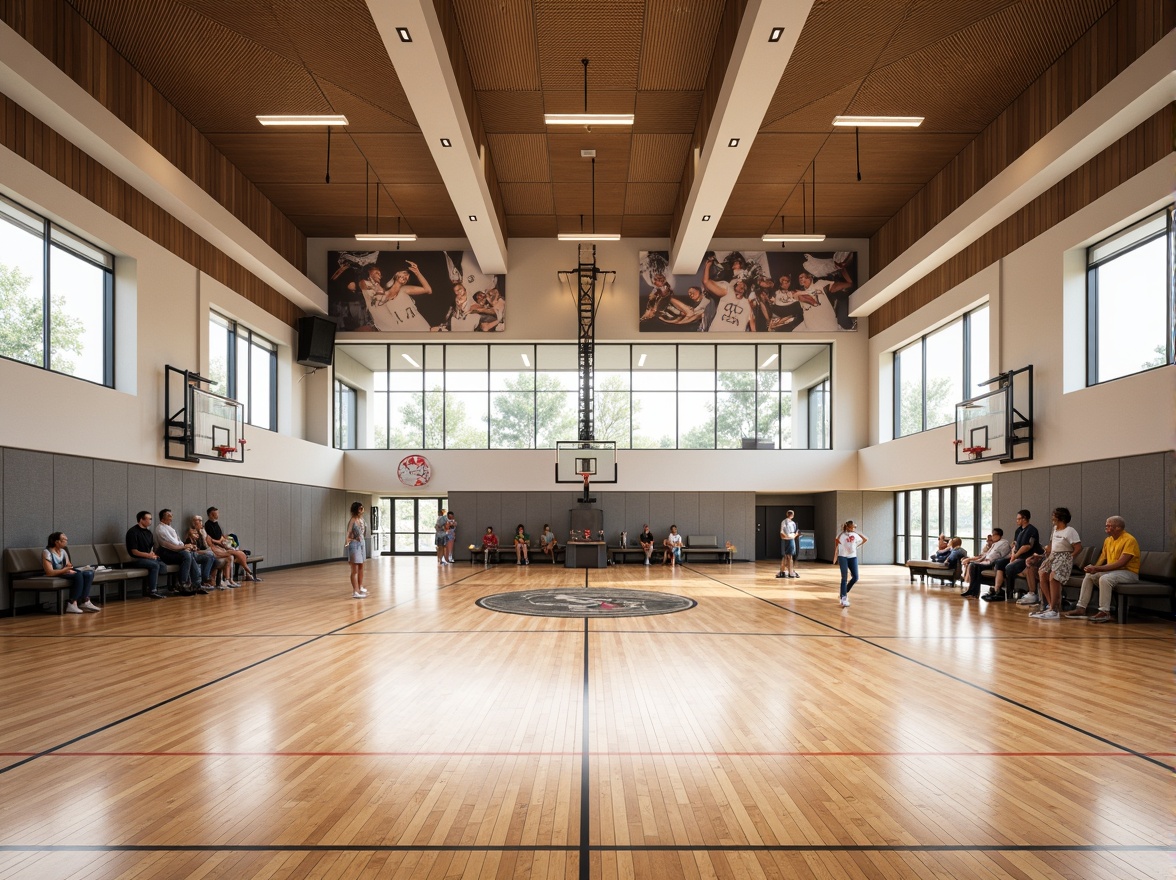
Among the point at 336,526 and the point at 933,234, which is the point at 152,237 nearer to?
the point at 336,526

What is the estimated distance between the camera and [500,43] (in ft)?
43.1

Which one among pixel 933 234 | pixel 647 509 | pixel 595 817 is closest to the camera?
pixel 595 817

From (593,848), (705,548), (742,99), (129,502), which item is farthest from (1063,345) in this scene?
(129,502)

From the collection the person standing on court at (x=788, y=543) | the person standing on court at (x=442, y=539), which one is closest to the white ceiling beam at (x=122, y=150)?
the person standing on court at (x=442, y=539)

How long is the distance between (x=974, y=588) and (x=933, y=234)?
8116mm

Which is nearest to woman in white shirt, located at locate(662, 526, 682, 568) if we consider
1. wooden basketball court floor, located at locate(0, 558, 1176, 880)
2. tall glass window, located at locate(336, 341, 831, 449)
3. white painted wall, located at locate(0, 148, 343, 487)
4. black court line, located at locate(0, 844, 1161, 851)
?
tall glass window, located at locate(336, 341, 831, 449)

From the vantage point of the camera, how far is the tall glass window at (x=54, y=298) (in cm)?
1120

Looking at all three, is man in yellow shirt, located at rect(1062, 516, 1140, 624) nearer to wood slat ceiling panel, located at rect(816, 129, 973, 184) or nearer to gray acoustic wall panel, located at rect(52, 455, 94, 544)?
wood slat ceiling panel, located at rect(816, 129, 973, 184)

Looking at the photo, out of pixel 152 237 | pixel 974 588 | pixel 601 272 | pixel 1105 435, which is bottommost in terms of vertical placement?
pixel 974 588

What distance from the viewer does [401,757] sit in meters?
4.56

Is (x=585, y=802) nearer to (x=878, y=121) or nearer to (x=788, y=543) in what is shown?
(x=878, y=121)

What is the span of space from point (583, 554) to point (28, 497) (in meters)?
13.1

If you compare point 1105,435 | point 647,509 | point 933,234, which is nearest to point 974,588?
point 1105,435

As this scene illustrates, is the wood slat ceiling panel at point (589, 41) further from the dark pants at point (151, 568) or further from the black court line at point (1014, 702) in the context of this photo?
the dark pants at point (151, 568)
